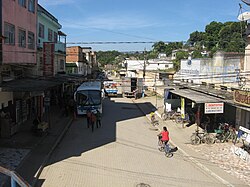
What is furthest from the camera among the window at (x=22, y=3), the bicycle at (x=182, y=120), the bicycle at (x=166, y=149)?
the bicycle at (x=182, y=120)

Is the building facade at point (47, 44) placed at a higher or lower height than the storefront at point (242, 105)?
higher

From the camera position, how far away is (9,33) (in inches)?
671

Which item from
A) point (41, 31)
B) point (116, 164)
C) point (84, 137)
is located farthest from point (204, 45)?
point (116, 164)

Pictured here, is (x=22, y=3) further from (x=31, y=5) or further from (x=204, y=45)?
(x=204, y=45)

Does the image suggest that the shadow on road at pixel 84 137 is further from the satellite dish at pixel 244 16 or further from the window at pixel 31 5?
the satellite dish at pixel 244 16

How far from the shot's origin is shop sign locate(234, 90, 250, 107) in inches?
601

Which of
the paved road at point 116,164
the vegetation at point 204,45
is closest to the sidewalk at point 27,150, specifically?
the paved road at point 116,164

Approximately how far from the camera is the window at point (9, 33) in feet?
53.9

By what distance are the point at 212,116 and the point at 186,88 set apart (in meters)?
5.29

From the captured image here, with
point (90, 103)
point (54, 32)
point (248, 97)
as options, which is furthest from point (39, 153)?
point (54, 32)

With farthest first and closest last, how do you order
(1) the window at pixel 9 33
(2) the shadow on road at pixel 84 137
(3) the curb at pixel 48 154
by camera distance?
(1) the window at pixel 9 33 → (2) the shadow on road at pixel 84 137 → (3) the curb at pixel 48 154

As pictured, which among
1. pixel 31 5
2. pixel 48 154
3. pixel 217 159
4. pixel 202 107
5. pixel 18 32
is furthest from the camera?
pixel 202 107

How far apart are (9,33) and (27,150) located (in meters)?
6.71

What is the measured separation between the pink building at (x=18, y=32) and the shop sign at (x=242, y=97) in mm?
11886
